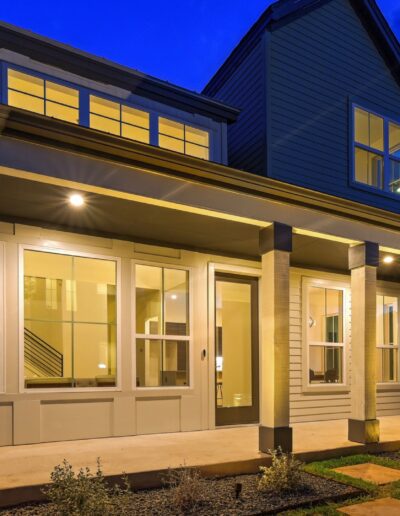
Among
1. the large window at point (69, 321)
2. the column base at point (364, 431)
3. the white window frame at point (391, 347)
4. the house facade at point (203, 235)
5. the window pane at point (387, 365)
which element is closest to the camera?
the house facade at point (203, 235)

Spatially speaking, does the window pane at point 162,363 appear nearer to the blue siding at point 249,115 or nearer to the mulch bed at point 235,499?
the mulch bed at point 235,499

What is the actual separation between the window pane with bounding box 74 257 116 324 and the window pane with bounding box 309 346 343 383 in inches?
138

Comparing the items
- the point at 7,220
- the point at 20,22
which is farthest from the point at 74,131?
the point at 20,22

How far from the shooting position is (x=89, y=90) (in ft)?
21.7

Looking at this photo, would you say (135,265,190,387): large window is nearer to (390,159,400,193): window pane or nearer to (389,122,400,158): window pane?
(390,159,400,193): window pane

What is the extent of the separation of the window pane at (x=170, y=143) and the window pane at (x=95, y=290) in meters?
2.00

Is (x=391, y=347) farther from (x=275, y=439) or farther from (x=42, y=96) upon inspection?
(x=42, y=96)

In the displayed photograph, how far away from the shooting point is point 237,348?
285 inches

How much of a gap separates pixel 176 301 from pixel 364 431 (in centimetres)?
280

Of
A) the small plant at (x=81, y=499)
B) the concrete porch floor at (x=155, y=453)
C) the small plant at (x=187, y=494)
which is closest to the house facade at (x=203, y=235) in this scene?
the concrete porch floor at (x=155, y=453)

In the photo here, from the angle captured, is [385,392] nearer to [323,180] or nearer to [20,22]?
[323,180]

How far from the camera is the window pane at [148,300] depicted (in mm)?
6418

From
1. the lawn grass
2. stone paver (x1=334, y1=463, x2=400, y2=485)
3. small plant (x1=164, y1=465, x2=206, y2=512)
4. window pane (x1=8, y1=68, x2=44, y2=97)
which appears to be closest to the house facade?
window pane (x1=8, y1=68, x2=44, y2=97)

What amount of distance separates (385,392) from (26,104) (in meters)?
7.34
